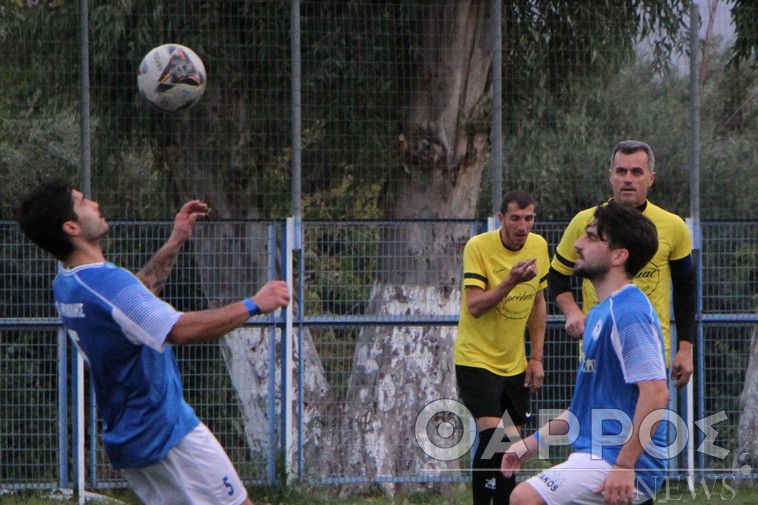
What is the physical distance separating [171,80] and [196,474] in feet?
12.1

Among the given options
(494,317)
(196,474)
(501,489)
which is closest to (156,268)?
(196,474)

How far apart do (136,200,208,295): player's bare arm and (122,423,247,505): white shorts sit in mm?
1039

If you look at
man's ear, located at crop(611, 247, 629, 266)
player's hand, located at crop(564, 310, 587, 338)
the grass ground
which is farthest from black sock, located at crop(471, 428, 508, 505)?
man's ear, located at crop(611, 247, 629, 266)

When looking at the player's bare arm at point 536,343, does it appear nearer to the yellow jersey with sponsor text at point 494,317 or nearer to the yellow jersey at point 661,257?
the yellow jersey with sponsor text at point 494,317

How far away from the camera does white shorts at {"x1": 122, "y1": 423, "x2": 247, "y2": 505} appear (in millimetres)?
4914

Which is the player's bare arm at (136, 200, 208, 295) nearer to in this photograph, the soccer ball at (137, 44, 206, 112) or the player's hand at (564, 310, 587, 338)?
the player's hand at (564, 310, 587, 338)

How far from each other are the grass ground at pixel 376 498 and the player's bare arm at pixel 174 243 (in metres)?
3.64

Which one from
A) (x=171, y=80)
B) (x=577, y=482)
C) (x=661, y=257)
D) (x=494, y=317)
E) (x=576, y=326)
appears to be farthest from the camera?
(x=171, y=80)

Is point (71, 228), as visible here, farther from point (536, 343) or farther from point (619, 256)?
point (536, 343)

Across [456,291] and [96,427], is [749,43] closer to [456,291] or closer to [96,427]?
[456,291]

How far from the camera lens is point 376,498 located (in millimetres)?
9445

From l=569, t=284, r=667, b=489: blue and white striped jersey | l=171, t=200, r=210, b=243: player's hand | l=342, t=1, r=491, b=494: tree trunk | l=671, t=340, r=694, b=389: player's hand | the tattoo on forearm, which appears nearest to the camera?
l=569, t=284, r=667, b=489: blue and white striped jersey

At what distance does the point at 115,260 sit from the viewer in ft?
30.6

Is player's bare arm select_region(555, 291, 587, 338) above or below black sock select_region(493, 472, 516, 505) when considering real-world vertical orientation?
above
